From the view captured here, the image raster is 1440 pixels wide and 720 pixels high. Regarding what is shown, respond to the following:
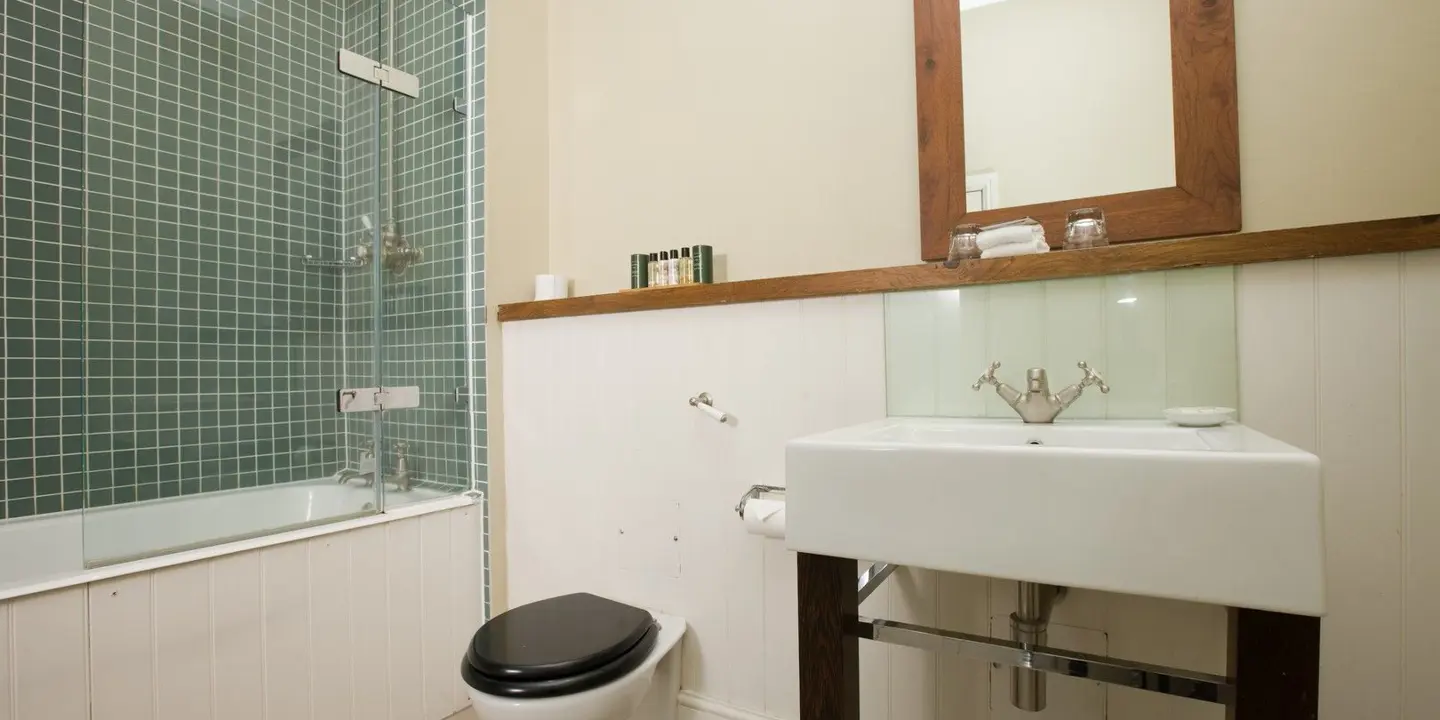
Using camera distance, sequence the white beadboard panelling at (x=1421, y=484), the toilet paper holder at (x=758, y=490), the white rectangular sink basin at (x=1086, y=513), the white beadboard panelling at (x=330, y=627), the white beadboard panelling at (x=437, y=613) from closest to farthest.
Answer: the white rectangular sink basin at (x=1086, y=513), the white beadboard panelling at (x=1421, y=484), the toilet paper holder at (x=758, y=490), the white beadboard panelling at (x=330, y=627), the white beadboard panelling at (x=437, y=613)

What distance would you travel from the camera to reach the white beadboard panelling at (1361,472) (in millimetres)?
879

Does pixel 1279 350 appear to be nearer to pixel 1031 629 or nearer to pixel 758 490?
pixel 1031 629

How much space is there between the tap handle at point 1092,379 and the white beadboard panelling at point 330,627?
1.65m

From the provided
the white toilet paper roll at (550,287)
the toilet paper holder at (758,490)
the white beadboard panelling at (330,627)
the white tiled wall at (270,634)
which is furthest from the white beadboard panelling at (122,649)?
the toilet paper holder at (758,490)

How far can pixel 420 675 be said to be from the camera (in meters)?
1.59

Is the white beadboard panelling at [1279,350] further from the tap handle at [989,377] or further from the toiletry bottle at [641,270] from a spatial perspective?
the toiletry bottle at [641,270]

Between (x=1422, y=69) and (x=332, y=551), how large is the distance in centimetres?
231

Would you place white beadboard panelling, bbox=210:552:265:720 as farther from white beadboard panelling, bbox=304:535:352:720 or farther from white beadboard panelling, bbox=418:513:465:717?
white beadboard panelling, bbox=418:513:465:717

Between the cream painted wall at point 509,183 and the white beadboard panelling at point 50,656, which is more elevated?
the cream painted wall at point 509,183

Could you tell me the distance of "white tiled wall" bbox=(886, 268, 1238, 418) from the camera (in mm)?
980

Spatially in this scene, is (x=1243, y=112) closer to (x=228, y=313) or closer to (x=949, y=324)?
(x=949, y=324)

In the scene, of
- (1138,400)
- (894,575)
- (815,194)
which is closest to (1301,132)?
(1138,400)

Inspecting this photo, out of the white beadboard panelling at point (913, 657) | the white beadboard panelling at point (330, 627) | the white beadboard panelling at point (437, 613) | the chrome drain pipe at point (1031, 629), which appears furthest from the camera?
the white beadboard panelling at point (437, 613)

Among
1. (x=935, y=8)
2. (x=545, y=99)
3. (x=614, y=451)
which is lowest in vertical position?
(x=614, y=451)
